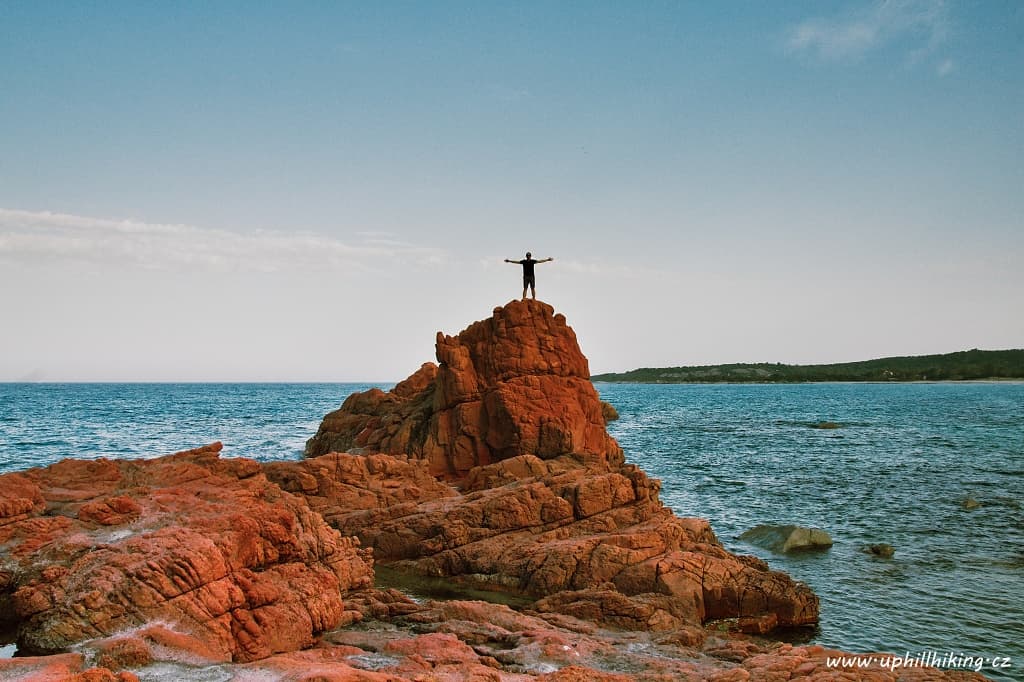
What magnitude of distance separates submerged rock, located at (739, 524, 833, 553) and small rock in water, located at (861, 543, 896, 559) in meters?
1.32

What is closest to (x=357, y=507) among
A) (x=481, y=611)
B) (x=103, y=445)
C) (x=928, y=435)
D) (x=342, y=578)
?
(x=342, y=578)

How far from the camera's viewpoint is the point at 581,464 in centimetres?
3070

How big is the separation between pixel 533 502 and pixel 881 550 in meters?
13.1

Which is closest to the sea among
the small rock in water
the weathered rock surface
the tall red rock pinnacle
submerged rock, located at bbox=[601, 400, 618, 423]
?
the small rock in water

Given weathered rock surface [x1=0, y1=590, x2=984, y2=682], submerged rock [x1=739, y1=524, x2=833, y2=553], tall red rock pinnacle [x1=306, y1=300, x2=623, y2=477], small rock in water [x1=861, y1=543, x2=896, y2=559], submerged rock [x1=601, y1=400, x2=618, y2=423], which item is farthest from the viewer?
submerged rock [x1=601, y1=400, x2=618, y2=423]

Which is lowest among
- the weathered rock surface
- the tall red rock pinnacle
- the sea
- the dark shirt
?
the sea

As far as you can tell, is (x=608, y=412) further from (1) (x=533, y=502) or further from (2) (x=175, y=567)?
(2) (x=175, y=567)

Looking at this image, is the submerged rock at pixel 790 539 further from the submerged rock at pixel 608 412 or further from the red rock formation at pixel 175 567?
the submerged rock at pixel 608 412

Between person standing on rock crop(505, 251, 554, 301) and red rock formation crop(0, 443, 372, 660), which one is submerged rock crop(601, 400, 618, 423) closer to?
person standing on rock crop(505, 251, 554, 301)

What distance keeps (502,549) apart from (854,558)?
43.1 ft

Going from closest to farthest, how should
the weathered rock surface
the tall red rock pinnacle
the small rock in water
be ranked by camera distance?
the weathered rock surface, the small rock in water, the tall red rock pinnacle

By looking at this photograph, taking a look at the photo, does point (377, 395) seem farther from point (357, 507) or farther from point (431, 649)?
point (431, 649)

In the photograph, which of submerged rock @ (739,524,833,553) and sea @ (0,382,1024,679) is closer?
sea @ (0,382,1024,679)

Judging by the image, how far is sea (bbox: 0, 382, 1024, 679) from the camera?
734 inches
